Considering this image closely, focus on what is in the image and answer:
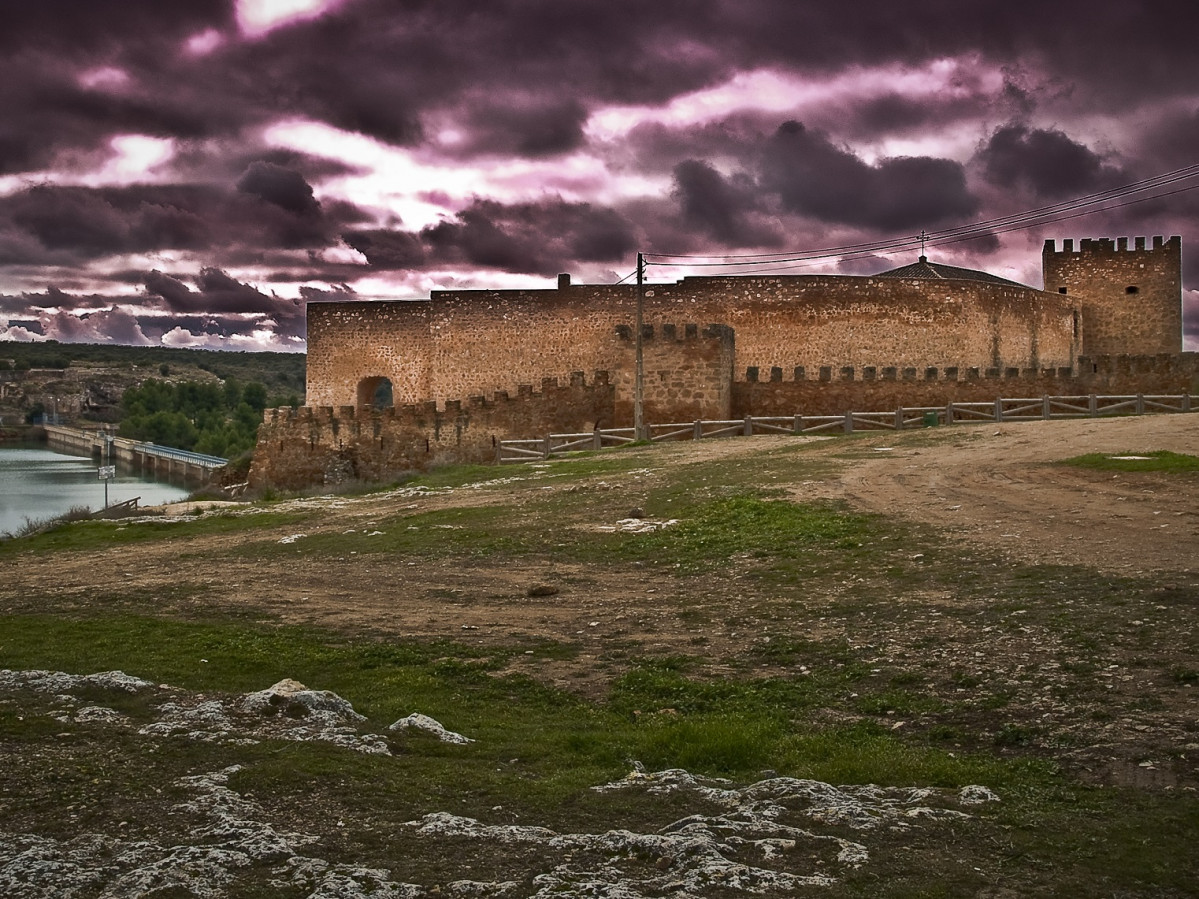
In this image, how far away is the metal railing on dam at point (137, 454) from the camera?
76750 millimetres

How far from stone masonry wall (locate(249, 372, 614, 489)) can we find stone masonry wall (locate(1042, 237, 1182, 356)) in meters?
26.0

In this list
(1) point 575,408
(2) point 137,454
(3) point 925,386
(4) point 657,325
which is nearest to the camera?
(3) point 925,386

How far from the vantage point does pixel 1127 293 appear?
4638 centimetres

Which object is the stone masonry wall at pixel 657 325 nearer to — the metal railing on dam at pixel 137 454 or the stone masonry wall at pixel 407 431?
the stone masonry wall at pixel 407 431

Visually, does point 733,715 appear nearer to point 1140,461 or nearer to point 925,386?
point 1140,461

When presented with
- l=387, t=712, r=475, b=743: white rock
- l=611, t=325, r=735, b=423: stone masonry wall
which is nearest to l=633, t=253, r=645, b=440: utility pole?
l=611, t=325, r=735, b=423: stone masonry wall

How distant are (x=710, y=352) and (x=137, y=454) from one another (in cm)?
7457

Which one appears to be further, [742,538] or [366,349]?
[366,349]

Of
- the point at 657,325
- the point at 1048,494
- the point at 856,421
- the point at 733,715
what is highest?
the point at 657,325

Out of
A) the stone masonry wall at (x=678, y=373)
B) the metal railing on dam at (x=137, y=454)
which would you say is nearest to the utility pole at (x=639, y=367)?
the stone masonry wall at (x=678, y=373)

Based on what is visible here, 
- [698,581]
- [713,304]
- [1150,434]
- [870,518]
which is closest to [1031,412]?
[1150,434]

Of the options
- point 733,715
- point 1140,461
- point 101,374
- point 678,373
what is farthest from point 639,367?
point 101,374

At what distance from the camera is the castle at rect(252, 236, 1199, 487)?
30.6 metres

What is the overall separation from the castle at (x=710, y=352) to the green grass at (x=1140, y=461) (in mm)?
13396
